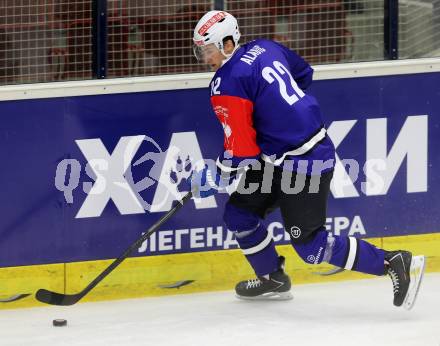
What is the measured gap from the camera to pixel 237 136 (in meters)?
5.01

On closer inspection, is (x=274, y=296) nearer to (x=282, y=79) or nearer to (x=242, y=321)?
(x=242, y=321)

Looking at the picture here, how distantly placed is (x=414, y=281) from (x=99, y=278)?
1334 mm

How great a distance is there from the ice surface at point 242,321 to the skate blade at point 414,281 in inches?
2.8

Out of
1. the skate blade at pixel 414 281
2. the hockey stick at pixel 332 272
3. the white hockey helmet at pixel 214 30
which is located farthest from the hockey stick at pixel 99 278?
the skate blade at pixel 414 281

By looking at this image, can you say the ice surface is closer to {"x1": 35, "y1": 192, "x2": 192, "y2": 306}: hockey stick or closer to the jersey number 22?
{"x1": 35, "y1": 192, "x2": 192, "y2": 306}: hockey stick

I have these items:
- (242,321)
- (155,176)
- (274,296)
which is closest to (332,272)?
(274,296)

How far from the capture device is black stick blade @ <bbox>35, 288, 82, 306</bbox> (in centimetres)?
519

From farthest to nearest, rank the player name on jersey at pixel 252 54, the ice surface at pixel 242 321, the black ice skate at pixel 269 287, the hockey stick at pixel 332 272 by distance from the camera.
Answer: the hockey stick at pixel 332 272, the black ice skate at pixel 269 287, the player name on jersey at pixel 252 54, the ice surface at pixel 242 321

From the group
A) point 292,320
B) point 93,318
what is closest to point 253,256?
point 292,320

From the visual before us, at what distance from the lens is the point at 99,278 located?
17.2 ft

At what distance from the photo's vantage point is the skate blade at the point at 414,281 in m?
5.16

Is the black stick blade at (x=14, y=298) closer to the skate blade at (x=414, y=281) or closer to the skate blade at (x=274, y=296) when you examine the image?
the skate blade at (x=274, y=296)

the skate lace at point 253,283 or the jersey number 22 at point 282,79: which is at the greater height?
the jersey number 22 at point 282,79

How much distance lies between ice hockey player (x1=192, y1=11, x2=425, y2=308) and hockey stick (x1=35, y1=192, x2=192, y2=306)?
0.16m
